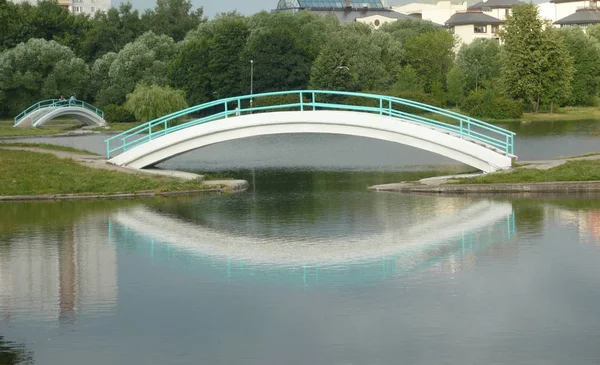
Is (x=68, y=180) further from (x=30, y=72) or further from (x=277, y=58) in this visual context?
(x=30, y=72)

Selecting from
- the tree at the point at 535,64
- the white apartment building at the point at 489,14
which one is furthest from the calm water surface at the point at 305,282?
the white apartment building at the point at 489,14

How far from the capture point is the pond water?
13.2 m

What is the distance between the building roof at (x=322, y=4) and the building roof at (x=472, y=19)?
1614 cm

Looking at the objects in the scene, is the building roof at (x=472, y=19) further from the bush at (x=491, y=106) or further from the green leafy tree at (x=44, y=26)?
the bush at (x=491, y=106)

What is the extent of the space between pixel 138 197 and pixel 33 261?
929 centimetres

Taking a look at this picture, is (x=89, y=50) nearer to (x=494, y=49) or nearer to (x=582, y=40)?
(x=494, y=49)

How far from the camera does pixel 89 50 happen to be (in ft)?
305

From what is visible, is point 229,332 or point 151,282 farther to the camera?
point 151,282

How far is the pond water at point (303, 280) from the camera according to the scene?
43.3 feet

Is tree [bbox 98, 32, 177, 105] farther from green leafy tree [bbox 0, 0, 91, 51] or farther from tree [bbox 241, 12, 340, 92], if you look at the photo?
green leafy tree [bbox 0, 0, 91, 51]

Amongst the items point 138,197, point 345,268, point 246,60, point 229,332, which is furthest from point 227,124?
point 246,60

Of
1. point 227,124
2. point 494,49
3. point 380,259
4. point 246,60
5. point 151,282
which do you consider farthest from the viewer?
point 494,49

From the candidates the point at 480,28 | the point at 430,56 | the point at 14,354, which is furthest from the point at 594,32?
the point at 14,354

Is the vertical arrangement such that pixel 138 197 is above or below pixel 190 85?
below
